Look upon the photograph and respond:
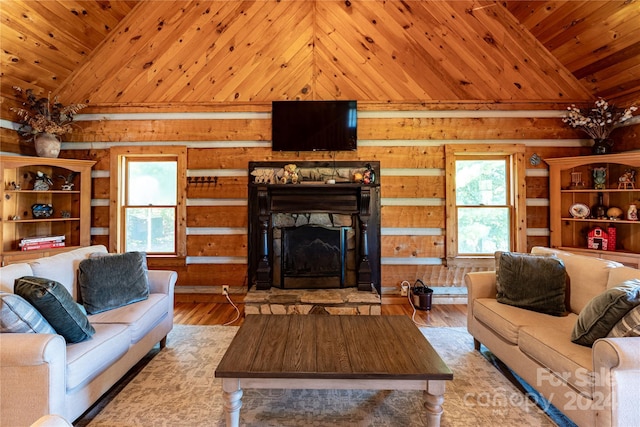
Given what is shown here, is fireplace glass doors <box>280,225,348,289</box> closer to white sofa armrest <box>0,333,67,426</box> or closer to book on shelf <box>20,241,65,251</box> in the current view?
white sofa armrest <box>0,333,67,426</box>

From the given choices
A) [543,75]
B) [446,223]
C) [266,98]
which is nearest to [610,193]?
[543,75]

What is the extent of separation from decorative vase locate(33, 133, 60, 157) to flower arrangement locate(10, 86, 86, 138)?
0.19ft

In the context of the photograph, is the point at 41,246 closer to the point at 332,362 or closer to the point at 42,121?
the point at 42,121

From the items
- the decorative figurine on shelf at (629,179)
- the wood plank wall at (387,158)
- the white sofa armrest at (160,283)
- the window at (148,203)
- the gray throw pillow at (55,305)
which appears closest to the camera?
the gray throw pillow at (55,305)

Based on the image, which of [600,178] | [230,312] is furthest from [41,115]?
[600,178]

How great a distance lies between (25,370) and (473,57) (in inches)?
211

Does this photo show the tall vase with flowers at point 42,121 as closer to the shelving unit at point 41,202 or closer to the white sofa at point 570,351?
the shelving unit at point 41,202

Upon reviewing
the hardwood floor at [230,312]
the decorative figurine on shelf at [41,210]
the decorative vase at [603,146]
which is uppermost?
the decorative vase at [603,146]

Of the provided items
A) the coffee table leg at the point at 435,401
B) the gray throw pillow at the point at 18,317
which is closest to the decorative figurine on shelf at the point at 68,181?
the gray throw pillow at the point at 18,317

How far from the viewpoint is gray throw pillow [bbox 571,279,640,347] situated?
5.77 ft

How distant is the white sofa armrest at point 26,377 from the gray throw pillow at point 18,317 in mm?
83

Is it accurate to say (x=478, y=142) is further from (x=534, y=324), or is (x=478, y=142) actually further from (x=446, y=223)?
(x=534, y=324)

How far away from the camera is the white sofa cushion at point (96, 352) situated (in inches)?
69.9

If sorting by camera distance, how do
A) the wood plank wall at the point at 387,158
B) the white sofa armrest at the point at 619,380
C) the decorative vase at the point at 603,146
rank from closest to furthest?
the white sofa armrest at the point at 619,380 → the decorative vase at the point at 603,146 → the wood plank wall at the point at 387,158
